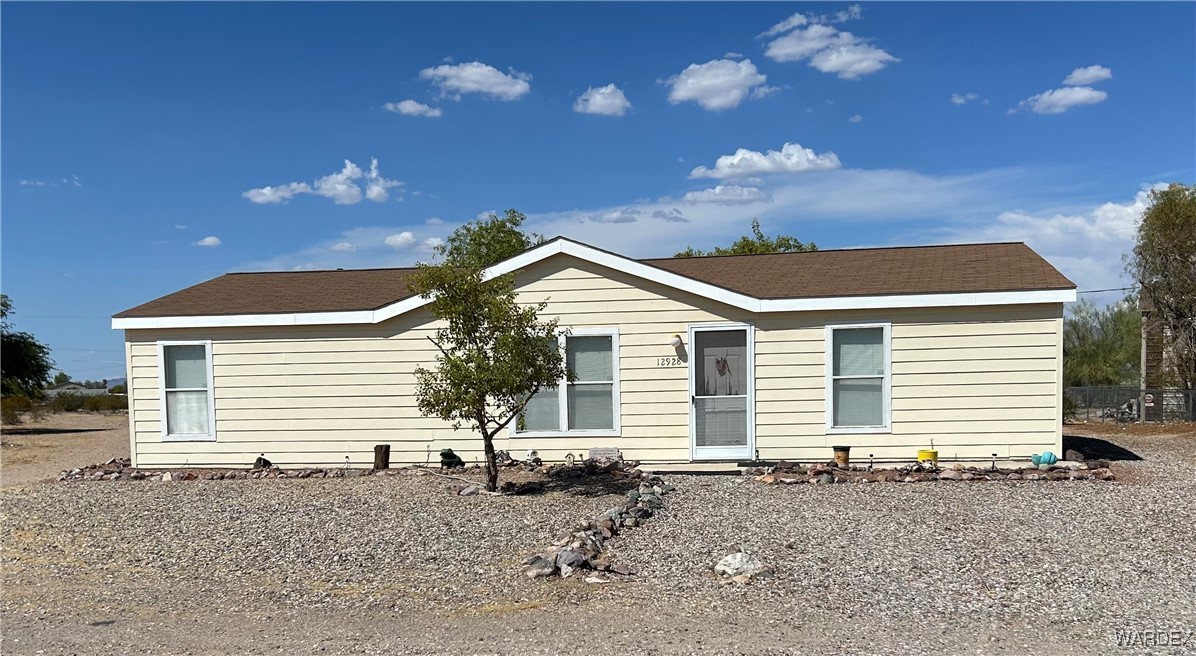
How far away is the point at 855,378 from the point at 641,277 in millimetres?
3243

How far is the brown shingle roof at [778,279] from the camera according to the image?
1140cm

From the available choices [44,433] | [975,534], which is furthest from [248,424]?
[44,433]

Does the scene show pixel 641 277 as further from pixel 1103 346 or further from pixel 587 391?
pixel 1103 346

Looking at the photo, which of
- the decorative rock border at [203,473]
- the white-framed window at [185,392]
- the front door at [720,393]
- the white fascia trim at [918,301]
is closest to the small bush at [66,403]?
the decorative rock border at [203,473]

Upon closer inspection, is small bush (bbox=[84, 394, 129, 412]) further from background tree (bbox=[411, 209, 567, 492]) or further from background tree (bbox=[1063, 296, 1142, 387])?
background tree (bbox=[1063, 296, 1142, 387])

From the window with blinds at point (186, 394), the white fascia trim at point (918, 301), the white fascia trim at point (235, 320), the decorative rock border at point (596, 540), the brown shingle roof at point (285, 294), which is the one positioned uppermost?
the brown shingle roof at point (285, 294)

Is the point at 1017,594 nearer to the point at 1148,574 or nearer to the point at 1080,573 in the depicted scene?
the point at 1080,573

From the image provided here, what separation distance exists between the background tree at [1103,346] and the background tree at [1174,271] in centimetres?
385

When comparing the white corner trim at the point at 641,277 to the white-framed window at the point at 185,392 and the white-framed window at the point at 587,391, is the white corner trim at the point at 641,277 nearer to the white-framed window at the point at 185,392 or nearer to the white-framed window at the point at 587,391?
the white-framed window at the point at 185,392

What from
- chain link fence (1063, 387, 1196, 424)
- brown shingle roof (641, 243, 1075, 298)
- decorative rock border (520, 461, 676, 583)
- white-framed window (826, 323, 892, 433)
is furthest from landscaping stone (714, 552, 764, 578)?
chain link fence (1063, 387, 1196, 424)

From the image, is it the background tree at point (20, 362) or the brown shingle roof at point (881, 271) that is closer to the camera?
the brown shingle roof at point (881, 271)

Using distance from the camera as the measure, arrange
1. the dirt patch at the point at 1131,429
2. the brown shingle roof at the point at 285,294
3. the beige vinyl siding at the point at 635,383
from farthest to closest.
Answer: the dirt patch at the point at 1131,429, the brown shingle roof at the point at 285,294, the beige vinyl siding at the point at 635,383

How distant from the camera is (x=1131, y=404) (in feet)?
64.2

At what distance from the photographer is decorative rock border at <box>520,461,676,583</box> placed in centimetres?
641
